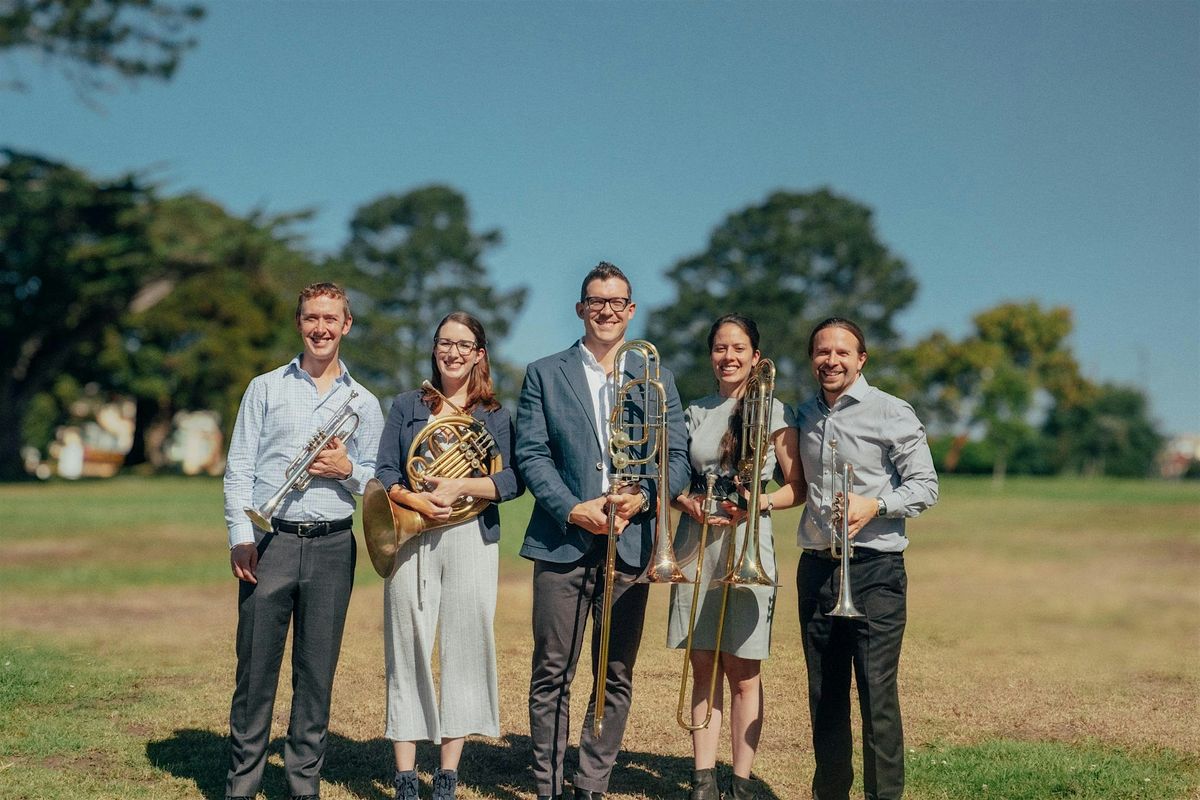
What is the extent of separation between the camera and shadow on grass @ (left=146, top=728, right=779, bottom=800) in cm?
563

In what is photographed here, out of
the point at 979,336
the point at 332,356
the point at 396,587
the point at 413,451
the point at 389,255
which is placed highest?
the point at 389,255

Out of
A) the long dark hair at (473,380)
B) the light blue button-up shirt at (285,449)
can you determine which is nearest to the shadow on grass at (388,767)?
the light blue button-up shirt at (285,449)

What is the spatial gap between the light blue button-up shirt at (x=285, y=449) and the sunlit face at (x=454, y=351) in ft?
1.53

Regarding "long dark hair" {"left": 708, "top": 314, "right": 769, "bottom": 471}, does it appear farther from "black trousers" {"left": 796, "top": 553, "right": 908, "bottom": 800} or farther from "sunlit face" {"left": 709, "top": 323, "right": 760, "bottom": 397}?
"black trousers" {"left": 796, "top": 553, "right": 908, "bottom": 800}

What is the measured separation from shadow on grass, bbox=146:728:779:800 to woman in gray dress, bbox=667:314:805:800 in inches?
19.1

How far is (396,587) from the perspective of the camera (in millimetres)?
5234

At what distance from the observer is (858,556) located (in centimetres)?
499

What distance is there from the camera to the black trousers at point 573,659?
5.14 metres

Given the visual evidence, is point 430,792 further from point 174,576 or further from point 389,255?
point 389,255

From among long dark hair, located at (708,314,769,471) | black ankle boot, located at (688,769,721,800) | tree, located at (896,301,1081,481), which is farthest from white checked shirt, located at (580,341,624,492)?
tree, located at (896,301,1081,481)

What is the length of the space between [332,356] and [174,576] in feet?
31.6

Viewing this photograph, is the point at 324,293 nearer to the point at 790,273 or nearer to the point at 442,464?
the point at 442,464

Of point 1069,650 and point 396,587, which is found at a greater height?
point 396,587

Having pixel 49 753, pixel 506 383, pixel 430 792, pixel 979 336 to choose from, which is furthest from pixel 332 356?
pixel 979 336
